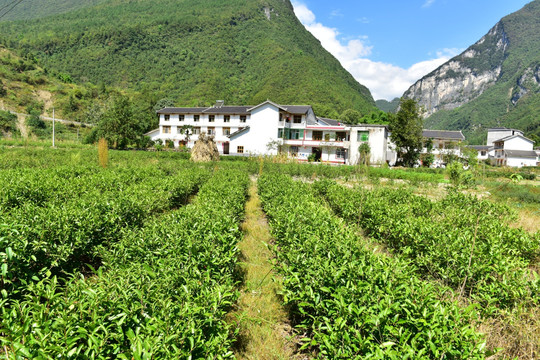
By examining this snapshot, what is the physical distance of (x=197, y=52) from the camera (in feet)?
331

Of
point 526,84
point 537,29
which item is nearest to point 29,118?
point 526,84

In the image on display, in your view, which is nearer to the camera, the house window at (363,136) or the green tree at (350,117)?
the house window at (363,136)

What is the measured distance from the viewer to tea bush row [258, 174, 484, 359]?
7.29ft

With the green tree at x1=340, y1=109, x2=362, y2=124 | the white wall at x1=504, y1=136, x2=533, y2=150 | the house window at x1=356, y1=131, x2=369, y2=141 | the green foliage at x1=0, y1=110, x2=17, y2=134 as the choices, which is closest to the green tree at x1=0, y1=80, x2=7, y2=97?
the green foliage at x1=0, y1=110, x2=17, y2=134

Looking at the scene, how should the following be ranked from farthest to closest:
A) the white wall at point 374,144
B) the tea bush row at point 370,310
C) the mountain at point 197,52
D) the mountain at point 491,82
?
the mountain at point 491,82 < the mountain at point 197,52 < the white wall at point 374,144 < the tea bush row at point 370,310

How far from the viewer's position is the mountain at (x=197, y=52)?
75.3 m

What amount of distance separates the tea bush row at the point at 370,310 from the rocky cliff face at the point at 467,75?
178926mm

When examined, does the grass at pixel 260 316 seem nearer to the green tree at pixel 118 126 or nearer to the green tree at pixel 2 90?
the green tree at pixel 118 126

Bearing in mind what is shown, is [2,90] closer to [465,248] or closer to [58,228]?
[58,228]

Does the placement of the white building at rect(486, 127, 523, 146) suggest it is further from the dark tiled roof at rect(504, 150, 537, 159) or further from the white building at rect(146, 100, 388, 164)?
the white building at rect(146, 100, 388, 164)

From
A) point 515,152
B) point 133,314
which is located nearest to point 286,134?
point 133,314

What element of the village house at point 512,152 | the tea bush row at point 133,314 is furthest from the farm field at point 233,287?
the village house at point 512,152

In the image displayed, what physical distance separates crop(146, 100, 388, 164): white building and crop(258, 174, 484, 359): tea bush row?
103 feet

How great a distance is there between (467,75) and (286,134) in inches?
6814
